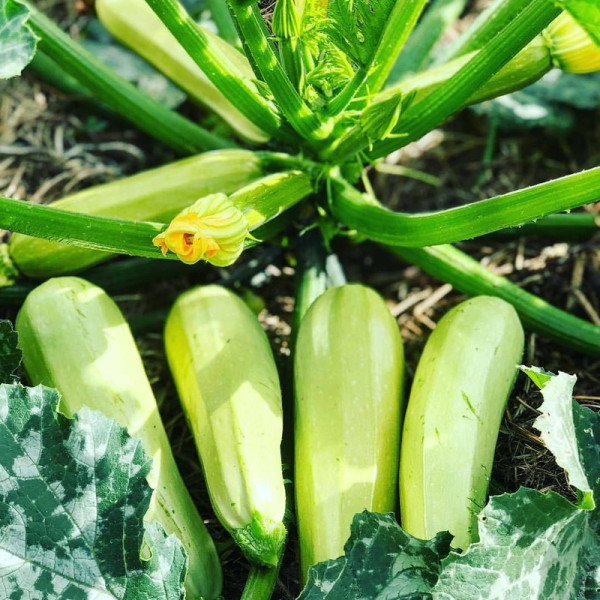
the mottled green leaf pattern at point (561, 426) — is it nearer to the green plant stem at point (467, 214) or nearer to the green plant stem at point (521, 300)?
the green plant stem at point (467, 214)

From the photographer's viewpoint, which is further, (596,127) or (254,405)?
(596,127)

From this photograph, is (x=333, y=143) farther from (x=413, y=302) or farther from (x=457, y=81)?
(x=413, y=302)

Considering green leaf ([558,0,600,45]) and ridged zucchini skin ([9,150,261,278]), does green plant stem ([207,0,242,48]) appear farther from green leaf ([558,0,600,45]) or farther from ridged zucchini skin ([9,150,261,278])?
green leaf ([558,0,600,45])

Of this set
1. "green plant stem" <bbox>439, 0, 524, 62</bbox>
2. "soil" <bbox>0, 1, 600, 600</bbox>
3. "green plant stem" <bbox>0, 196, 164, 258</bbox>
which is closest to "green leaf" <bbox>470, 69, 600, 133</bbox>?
"soil" <bbox>0, 1, 600, 600</bbox>

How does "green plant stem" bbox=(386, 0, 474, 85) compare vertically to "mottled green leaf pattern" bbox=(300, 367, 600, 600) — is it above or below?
above

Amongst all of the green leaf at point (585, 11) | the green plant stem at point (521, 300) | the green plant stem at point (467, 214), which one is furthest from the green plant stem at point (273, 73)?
the green leaf at point (585, 11)

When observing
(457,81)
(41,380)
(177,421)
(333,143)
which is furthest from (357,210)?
(41,380)
